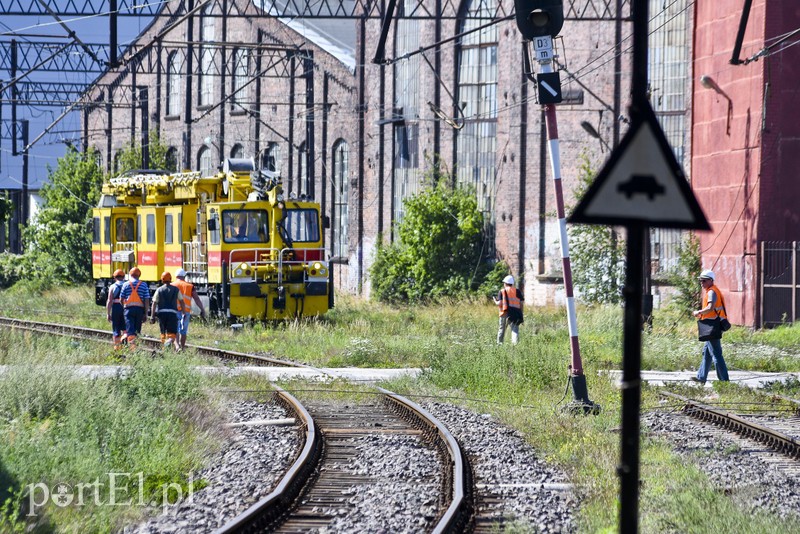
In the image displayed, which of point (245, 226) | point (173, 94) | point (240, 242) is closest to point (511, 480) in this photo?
point (240, 242)

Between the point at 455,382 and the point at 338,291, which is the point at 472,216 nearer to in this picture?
the point at 338,291

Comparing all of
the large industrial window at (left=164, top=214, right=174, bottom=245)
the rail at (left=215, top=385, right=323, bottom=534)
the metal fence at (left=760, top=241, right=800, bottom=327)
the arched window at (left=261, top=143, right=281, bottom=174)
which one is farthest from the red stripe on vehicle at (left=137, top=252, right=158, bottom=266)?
the rail at (left=215, top=385, right=323, bottom=534)

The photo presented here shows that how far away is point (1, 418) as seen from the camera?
10711mm

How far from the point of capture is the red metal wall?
2672 cm

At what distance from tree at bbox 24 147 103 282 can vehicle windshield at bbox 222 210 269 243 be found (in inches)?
797

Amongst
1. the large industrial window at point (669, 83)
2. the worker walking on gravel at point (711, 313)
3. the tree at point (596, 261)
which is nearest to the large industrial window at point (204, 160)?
the tree at point (596, 261)

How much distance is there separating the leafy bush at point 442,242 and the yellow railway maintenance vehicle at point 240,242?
28.6 feet

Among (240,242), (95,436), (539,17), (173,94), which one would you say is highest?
(173,94)

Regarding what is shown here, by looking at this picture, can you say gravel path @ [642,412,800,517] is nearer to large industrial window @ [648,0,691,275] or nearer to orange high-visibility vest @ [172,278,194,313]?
orange high-visibility vest @ [172,278,194,313]

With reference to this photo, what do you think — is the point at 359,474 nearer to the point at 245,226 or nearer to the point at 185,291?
the point at 185,291

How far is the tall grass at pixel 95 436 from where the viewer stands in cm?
864

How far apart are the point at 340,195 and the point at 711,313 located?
28947 millimetres

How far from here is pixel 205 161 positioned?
51.6m

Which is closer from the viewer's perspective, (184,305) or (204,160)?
(184,305)
